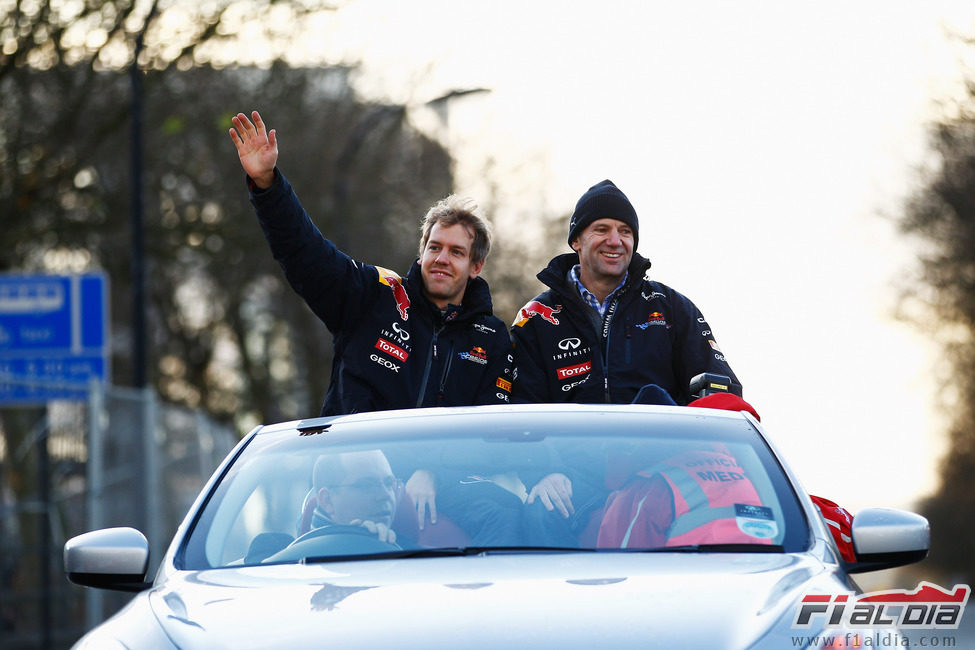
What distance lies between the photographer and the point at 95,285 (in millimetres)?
17844

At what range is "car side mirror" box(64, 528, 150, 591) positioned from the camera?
4609mm

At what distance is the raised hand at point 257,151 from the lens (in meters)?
6.79

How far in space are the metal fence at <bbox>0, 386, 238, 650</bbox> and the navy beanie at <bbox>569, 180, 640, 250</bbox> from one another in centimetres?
672

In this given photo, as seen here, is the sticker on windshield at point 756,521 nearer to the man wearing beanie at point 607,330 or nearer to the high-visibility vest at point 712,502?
the high-visibility vest at point 712,502

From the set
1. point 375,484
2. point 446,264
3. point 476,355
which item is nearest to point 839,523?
point 375,484

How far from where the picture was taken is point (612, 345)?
7102 millimetres

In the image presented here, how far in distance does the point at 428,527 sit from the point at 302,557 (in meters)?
0.33

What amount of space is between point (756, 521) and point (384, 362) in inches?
103

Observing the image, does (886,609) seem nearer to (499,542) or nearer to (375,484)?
(499,542)

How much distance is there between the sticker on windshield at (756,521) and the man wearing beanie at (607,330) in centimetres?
243

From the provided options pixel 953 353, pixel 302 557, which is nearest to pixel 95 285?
pixel 302 557

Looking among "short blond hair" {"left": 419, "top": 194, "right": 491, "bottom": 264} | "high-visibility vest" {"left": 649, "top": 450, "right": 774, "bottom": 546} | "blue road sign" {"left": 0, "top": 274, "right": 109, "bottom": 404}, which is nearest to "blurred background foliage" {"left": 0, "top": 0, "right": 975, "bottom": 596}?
"blue road sign" {"left": 0, "top": 274, "right": 109, "bottom": 404}

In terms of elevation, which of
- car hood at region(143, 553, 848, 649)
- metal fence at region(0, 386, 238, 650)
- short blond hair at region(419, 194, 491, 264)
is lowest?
metal fence at region(0, 386, 238, 650)

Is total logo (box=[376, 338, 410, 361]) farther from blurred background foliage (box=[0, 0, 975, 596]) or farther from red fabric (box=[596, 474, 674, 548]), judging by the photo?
blurred background foliage (box=[0, 0, 975, 596])
